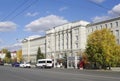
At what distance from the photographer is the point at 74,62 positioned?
84188 mm

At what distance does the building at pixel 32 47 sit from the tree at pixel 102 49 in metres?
69.2

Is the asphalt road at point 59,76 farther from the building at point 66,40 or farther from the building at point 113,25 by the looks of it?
the building at point 66,40

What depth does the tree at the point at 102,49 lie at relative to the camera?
74.6 metres

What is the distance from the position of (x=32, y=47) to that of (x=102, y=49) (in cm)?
9012

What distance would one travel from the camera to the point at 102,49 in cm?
7538

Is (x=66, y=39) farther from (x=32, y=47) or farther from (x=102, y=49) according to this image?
(x=102, y=49)

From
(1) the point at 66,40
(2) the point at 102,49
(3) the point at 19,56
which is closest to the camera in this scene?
(2) the point at 102,49

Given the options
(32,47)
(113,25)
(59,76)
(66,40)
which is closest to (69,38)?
(66,40)

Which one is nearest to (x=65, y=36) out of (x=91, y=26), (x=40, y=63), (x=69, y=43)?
(x=69, y=43)

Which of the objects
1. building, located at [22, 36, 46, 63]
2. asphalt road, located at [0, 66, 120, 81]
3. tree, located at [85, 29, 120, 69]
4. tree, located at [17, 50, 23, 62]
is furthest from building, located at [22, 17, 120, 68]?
asphalt road, located at [0, 66, 120, 81]

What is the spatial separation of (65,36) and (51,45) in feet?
40.0

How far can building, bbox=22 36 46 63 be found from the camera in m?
148

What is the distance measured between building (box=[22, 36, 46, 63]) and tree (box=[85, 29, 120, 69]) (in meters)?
69.2

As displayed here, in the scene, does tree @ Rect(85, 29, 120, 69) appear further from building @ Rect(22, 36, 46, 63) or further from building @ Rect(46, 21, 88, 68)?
building @ Rect(22, 36, 46, 63)
